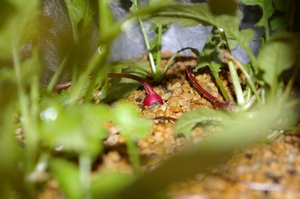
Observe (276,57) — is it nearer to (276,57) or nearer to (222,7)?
(276,57)

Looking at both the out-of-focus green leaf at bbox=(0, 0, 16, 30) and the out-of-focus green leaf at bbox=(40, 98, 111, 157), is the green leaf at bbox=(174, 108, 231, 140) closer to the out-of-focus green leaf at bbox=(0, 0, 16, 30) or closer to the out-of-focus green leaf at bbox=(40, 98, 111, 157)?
the out-of-focus green leaf at bbox=(40, 98, 111, 157)

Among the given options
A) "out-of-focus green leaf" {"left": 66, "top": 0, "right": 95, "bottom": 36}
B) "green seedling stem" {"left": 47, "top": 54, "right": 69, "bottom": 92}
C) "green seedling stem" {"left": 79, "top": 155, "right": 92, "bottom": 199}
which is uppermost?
"out-of-focus green leaf" {"left": 66, "top": 0, "right": 95, "bottom": 36}

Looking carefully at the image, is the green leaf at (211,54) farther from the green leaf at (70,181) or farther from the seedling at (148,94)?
the green leaf at (70,181)

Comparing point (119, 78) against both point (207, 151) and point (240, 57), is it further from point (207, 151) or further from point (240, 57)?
point (207, 151)

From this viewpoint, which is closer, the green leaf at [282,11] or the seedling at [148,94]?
the green leaf at [282,11]

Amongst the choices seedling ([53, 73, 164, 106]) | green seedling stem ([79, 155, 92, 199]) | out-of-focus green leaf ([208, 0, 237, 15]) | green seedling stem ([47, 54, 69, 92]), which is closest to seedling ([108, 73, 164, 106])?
seedling ([53, 73, 164, 106])

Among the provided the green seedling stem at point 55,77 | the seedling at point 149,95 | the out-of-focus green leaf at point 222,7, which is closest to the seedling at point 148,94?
the seedling at point 149,95
